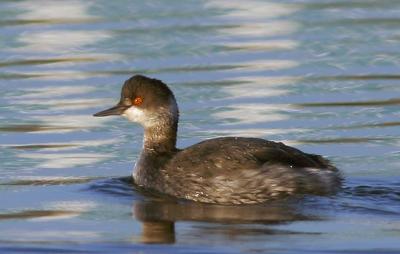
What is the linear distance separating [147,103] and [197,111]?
77.3 inches

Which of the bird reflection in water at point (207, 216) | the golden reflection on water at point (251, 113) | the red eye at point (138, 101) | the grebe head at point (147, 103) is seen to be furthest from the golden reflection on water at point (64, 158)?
the golden reflection on water at point (251, 113)

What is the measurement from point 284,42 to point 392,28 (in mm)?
1571

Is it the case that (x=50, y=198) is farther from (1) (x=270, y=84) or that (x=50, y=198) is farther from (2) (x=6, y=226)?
(1) (x=270, y=84)

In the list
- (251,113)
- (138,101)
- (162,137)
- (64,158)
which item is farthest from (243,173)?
(251,113)

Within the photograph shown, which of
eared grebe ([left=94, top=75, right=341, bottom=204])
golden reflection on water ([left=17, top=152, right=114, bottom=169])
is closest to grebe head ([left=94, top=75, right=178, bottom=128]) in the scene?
golden reflection on water ([left=17, top=152, right=114, bottom=169])

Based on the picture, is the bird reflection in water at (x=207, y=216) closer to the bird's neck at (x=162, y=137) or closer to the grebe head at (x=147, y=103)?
the bird's neck at (x=162, y=137)

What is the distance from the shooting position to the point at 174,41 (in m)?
18.2

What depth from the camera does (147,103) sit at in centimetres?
1338

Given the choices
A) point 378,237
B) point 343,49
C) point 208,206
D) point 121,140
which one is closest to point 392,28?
point 343,49

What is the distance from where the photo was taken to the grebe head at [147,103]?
43.8 feet

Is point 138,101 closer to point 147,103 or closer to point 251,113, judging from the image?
point 147,103

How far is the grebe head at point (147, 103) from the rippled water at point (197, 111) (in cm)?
47

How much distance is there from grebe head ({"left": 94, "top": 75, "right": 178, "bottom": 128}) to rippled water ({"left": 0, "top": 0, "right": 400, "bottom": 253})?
0.47 m

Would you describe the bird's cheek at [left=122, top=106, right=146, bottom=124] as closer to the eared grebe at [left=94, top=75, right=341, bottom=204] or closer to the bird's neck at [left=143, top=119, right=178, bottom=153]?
the bird's neck at [left=143, top=119, right=178, bottom=153]
